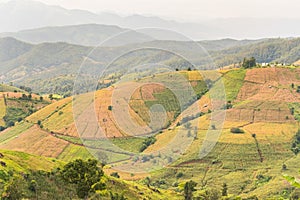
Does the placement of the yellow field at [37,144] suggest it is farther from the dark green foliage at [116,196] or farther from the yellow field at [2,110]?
the dark green foliage at [116,196]

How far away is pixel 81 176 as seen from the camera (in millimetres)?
33312

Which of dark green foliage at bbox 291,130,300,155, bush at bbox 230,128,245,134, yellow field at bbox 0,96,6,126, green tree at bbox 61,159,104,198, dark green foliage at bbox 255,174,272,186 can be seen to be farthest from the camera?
yellow field at bbox 0,96,6,126

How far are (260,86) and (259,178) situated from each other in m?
45.5

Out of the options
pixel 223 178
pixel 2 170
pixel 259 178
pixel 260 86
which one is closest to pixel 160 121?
pixel 223 178

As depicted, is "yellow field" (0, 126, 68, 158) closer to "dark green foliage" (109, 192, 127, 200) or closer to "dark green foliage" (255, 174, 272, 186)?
"dark green foliage" (255, 174, 272, 186)

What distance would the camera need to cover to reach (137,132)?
5472cm

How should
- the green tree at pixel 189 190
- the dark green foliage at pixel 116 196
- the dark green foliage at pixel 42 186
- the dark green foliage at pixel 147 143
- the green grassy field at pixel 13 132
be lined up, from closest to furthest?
the dark green foliage at pixel 42 186, the dark green foliage at pixel 116 196, the green tree at pixel 189 190, the dark green foliage at pixel 147 143, the green grassy field at pixel 13 132

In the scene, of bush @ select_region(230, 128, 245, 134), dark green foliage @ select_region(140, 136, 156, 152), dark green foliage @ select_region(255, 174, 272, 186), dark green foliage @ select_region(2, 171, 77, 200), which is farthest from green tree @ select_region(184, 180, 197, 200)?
bush @ select_region(230, 128, 245, 134)

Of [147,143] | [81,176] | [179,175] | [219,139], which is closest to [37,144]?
[147,143]

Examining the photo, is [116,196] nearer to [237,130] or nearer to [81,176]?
[81,176]

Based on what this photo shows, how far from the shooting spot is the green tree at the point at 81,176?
33.2 meters

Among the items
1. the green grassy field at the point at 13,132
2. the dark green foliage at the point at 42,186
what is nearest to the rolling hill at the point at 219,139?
the green grassy field at the point at 13,132

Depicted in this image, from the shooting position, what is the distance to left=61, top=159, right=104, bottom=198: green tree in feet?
109

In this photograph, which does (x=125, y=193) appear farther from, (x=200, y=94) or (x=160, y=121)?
(x=200, y=94)
